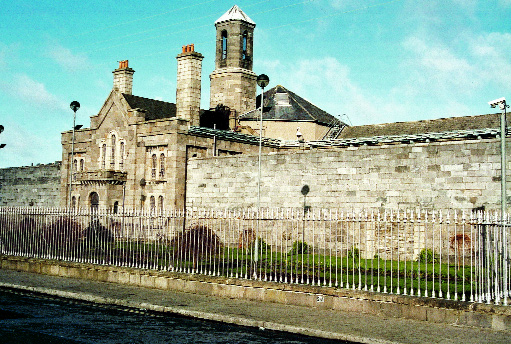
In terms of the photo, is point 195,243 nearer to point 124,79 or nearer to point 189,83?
point 189,83

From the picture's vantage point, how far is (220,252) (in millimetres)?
16641

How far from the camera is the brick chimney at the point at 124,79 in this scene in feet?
133

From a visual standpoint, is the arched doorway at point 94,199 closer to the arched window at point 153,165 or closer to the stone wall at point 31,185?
the arched window at point 153,165

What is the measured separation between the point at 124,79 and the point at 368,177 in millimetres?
21903

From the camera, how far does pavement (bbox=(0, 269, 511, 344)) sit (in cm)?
1070

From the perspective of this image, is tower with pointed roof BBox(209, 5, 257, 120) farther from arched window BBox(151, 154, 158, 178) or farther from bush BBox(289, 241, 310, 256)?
bush BBox(289, 241, 310, 256)

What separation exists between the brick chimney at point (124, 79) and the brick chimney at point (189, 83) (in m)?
7.05

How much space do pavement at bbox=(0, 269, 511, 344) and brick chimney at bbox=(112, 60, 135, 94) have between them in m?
24.6

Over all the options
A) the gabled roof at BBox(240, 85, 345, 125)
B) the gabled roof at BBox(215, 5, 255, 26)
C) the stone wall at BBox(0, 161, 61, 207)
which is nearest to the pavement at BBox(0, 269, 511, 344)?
the stone wall at BBox(0, 161, 61, 207)

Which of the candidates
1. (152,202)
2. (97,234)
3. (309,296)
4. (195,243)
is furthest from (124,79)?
(309,296)

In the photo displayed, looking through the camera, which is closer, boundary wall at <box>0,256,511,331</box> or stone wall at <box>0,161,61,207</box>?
boundary wall at <box>0,256,511,331</box>

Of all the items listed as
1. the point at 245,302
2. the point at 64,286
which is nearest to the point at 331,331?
the point at 245,302

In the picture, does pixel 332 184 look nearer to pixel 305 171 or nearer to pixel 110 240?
pixel 305 171

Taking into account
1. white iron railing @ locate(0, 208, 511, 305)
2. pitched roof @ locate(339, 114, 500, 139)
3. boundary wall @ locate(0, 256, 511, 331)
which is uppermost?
pitched roof @ locate(339, 114, 500, 139)
